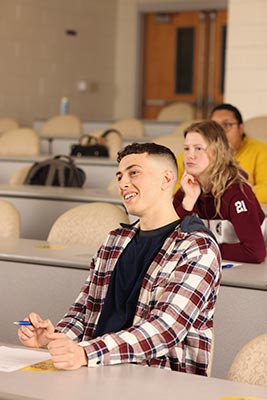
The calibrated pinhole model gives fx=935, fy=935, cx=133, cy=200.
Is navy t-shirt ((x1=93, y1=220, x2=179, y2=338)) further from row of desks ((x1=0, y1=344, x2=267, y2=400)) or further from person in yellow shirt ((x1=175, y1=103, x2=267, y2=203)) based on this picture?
person in yellow shirt ((x1=175, y1=103, x2=267, y2=203))

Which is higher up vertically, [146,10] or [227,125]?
[146,10]

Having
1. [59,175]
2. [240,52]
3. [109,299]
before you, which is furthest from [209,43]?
[109,299]

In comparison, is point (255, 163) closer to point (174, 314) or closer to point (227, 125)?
point (227, 125)

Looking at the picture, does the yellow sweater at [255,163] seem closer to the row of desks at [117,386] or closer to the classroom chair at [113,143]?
the classroom chair at [113,143]

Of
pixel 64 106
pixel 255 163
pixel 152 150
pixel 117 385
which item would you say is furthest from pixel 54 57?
pixel 117 385

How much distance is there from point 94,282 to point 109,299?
101 millimetres

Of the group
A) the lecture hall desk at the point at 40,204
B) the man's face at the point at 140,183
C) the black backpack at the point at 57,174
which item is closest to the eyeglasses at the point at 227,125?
the lecture hall desk at the point at 40,204

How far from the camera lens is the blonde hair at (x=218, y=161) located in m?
3.67

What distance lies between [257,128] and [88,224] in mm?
3494

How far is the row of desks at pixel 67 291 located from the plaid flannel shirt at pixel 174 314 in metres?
0.87

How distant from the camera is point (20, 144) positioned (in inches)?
305

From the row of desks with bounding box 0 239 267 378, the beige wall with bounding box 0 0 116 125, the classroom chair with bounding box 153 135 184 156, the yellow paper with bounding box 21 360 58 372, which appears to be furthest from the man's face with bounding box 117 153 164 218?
the beige wall with bounding box 0 0 116 125

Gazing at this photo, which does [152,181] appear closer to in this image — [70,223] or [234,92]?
[70,223]

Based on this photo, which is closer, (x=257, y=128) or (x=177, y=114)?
(x=257, y=128)
